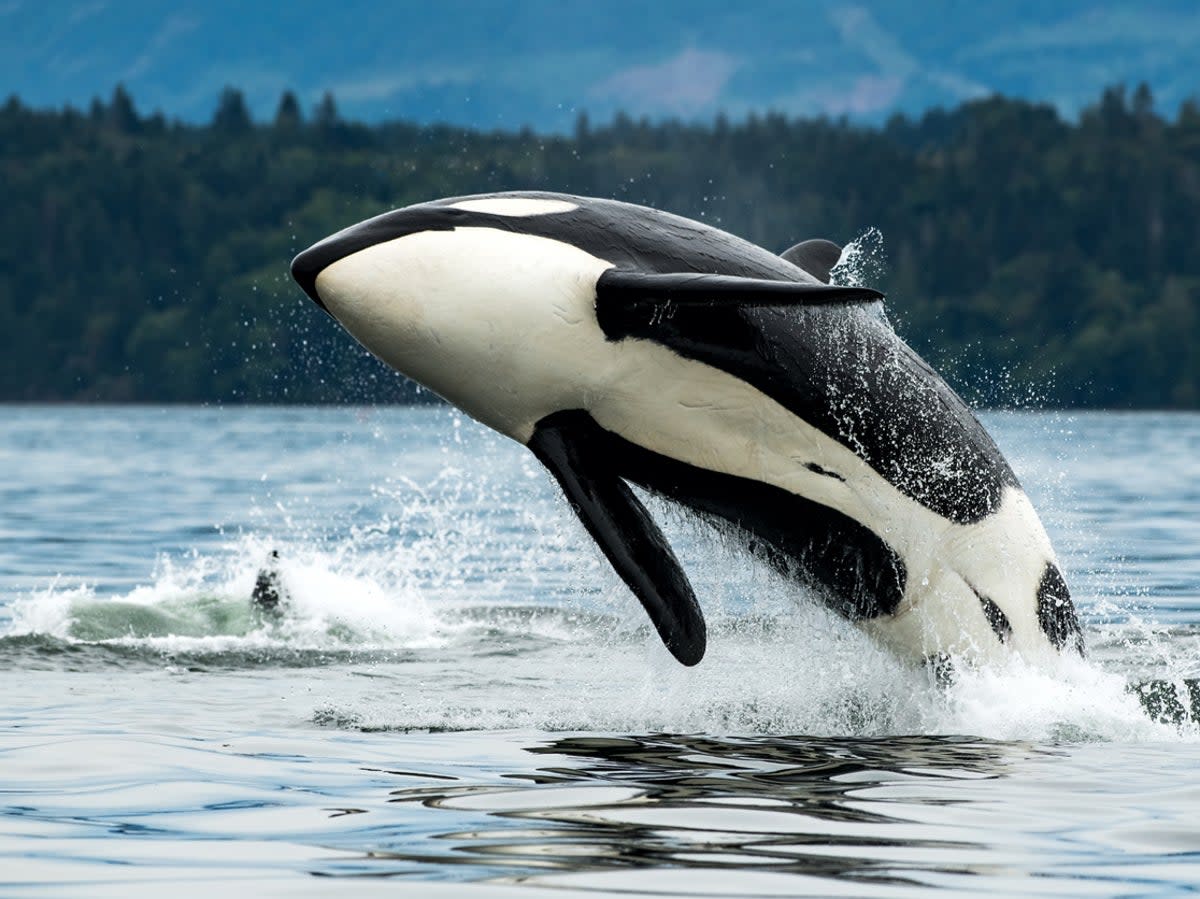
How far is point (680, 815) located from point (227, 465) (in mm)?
40679

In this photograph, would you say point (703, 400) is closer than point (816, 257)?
Yes

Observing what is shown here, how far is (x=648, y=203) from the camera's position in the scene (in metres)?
120

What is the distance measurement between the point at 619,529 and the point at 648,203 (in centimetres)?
11088

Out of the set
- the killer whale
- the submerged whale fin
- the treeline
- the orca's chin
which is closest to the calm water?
the submerged whale fin

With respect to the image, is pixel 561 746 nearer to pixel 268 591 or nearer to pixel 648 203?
pixel 268 591

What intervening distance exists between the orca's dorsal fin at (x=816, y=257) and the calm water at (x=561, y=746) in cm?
177

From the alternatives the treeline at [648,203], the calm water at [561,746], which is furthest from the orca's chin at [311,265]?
the treeline at [648,203]

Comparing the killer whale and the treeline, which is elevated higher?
the treeline

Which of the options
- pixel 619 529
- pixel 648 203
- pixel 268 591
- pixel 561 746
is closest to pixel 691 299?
pixel 619 529

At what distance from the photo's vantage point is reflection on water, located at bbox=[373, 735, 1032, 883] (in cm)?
749

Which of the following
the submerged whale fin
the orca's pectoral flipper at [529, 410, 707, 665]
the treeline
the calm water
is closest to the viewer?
the calm water

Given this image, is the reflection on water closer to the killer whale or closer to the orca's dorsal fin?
the killer whale

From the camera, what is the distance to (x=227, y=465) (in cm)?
4784

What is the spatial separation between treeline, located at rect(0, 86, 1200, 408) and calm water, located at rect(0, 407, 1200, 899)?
269ft
